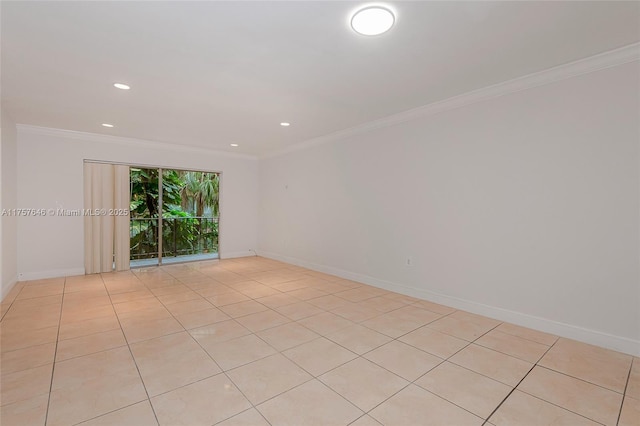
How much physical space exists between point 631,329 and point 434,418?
2087mm

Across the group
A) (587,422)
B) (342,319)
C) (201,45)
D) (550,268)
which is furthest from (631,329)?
(201,45)

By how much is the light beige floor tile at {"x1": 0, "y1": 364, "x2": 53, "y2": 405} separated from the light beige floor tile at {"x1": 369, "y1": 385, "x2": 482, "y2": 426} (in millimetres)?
2176

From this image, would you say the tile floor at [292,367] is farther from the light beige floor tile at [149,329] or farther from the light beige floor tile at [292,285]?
the light beige floor tile at [292,285]

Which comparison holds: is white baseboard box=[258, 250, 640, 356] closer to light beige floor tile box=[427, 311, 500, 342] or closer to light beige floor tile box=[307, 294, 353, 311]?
light beige floor tile box=[427, 311, 500, 342]

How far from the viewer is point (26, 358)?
2.26m

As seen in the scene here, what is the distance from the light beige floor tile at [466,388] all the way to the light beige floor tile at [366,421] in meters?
0.51

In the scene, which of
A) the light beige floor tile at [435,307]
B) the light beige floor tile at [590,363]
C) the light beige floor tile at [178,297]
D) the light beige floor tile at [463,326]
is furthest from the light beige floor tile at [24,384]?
the light beige floor tile at [590,363]

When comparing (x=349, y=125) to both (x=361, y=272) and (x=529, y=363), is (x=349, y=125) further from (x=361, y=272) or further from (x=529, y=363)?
(x=529, y=363)

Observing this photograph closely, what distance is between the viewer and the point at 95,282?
4.54 metres

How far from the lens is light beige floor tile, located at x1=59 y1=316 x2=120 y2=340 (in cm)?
269

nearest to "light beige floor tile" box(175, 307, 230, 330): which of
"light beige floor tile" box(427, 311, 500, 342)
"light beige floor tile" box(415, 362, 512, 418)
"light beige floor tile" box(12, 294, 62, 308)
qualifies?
"light beige floor tile" box(12, 294, 62, 308)

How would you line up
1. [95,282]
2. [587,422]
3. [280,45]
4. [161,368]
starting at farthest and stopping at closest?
[95,282], [280,45], [161,368], [587,422]

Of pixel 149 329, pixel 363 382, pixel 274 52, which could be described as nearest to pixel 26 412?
pixel 149 329

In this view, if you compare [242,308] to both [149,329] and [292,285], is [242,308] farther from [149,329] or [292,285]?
[292,285]
